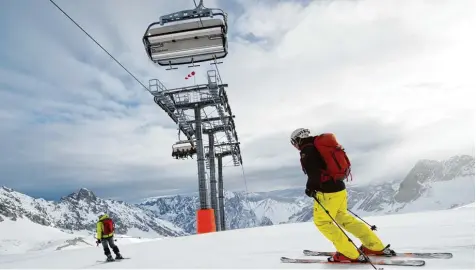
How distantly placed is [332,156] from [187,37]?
23.6 ft

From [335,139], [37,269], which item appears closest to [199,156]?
[37,269]

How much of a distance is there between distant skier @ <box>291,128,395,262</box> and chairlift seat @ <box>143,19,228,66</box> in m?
6.55

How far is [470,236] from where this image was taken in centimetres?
666

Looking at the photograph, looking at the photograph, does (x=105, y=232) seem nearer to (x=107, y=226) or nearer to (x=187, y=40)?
(x=107, y=226)

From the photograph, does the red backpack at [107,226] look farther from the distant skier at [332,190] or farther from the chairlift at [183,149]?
the chairlift at [183,149]

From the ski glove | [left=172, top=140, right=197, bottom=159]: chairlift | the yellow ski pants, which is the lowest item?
the yellow ski pants

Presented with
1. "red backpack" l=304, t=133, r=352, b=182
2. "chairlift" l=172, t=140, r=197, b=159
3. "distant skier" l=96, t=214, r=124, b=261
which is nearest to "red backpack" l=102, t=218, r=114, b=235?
"distant skier" l=96, t=214, r=124, b=261

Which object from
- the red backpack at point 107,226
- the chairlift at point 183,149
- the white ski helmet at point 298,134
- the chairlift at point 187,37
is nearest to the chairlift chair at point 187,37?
the chairlift at point 187,37

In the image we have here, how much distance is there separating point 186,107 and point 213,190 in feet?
25.4

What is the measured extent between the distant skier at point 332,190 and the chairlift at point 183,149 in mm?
20514

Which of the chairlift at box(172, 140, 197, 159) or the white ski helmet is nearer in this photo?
the white ski helmet

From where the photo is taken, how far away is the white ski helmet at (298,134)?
5336 mm

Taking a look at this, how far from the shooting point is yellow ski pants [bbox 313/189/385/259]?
504 centimetres

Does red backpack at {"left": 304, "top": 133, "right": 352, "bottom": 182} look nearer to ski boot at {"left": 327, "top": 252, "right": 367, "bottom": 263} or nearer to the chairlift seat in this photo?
ski boot at {"left": 327, "top": 252, "right": 367, "bottom": 263}
